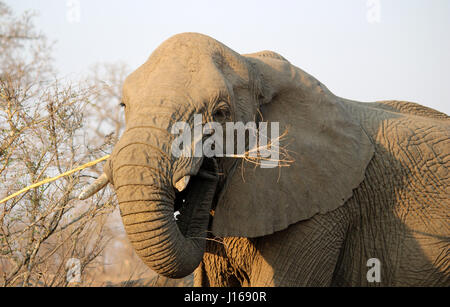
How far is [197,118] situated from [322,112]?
3.13ft

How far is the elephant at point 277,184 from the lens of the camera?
2139 mm

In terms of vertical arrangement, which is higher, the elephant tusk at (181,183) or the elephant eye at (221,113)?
the elephant eye at (221,113)

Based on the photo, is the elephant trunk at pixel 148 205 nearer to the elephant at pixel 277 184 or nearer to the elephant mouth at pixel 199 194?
the elephant at pixel 277 184

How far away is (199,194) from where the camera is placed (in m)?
2.45

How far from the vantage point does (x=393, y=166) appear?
313 centimetres

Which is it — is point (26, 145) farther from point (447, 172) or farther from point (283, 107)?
point (447, 172)

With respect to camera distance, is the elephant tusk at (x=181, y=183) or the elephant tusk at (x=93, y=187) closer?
the elephant tusk at (x=181, y=183)

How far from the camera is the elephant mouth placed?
2422 mm

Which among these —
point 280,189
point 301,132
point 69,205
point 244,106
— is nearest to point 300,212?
point 280,189

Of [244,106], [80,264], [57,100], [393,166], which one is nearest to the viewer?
[244,106]

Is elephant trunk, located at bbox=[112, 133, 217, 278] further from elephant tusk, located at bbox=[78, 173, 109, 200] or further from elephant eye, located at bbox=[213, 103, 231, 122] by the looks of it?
elephant eye, located at bbox=[213, 103, 231, 122]

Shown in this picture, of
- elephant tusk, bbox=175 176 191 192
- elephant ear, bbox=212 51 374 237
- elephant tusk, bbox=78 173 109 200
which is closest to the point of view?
elephant tusk, bbox=175 176 191 192

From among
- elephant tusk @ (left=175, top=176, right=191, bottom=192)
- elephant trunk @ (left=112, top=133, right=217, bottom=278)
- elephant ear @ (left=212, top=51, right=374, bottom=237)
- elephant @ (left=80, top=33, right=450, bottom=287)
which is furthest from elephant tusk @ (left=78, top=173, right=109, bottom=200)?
elephant ear @ (left=212, top=51, right=374, bottom=237)

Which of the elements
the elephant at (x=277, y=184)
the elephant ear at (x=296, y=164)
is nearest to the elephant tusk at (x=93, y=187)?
the elephant at (x=277, y=184)
